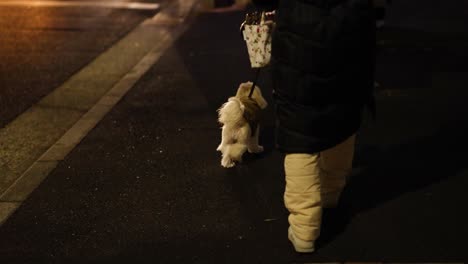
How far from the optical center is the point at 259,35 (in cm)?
436

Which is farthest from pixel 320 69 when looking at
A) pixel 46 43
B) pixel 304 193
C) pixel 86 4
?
pixel 86 4

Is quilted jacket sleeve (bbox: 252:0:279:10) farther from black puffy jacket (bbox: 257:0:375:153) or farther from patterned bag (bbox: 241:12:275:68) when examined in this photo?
patterned bag (bbox: 241:12:275:68)

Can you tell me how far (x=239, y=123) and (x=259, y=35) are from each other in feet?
2.69

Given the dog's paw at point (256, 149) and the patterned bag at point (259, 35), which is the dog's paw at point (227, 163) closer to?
the dog's paw at point (256, 149)

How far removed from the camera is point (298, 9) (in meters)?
3.42

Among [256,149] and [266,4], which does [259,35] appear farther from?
[256,149]

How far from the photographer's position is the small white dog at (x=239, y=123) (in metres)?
4.85

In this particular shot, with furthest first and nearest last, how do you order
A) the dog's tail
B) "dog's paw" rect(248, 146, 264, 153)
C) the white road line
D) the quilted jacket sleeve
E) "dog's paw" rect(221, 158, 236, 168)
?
1. the white road line
2. "dog's paw" rect(248, 146, 264, 153)
3. "dog's paw" rect(221, 158, 236, 168)
4. the dog's tail
5. the quilted jacket sleeve

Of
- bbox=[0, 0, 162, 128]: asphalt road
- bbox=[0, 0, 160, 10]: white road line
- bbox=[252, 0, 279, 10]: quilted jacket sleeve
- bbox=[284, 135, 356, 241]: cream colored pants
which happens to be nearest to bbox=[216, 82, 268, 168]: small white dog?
bbox=[284, 135, 356, 241]: cream colored pants

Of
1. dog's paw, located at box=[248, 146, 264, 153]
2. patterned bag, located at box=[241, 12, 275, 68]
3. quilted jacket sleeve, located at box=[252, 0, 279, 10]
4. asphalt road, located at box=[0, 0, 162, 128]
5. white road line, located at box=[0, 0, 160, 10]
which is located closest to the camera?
quilted jacket sleeve, located at box=[252, 0, 279, 10]

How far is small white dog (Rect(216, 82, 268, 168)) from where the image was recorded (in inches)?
191

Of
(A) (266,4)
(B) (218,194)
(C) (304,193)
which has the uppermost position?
(A) (266,4)

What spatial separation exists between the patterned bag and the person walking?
0.70 metres

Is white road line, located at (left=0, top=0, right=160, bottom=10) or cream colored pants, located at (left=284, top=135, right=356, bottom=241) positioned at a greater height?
cream colored pants, located at (left=284, top=135, right=356, bottom=241)
